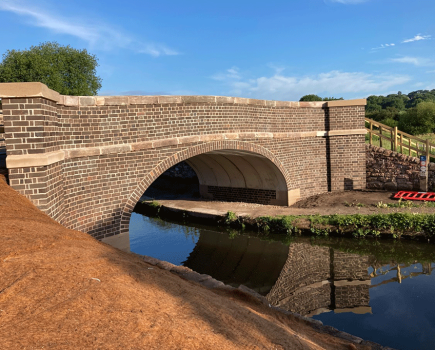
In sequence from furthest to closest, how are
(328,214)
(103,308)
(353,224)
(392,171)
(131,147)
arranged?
1. (392,171)
2. (328,214)
3. (353,224)
4. (131,147)
5. (103,308)

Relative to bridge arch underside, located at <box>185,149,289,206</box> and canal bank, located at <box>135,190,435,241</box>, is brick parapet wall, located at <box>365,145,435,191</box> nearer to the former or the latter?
canal bank, located at <box>135,190,435,241</box>

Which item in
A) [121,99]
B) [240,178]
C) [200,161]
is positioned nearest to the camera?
[121,99]

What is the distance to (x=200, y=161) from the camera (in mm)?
16250

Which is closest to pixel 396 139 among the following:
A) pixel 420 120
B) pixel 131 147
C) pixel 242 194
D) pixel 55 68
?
pixel 242 194

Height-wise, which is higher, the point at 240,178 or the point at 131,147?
the point at 131,147

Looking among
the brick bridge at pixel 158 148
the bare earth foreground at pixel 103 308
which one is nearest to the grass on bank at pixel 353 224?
the brick bridge at pixel 158 148

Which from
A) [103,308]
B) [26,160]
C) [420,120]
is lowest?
[103,308]

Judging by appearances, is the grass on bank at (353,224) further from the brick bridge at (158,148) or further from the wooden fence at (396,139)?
the wooden fence at (396,139)

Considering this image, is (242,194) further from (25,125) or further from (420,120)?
(420,120)

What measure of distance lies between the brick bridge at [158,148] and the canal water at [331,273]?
2.83 metres

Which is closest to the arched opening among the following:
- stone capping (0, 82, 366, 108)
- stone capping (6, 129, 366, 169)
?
stone capping (6, 129, 366, 169)

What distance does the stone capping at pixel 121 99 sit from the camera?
632cm

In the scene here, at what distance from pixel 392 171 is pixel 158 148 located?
9.96 m

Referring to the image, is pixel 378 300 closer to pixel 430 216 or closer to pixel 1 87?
pixel 430 216
